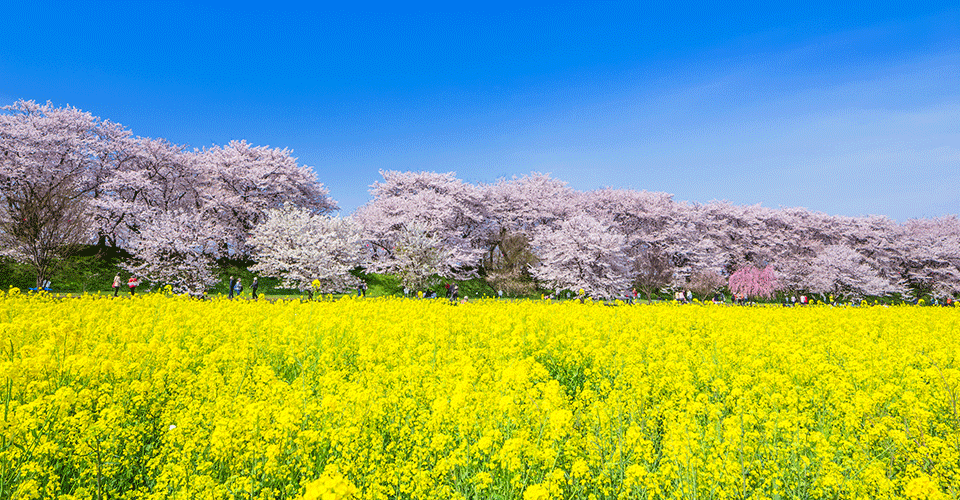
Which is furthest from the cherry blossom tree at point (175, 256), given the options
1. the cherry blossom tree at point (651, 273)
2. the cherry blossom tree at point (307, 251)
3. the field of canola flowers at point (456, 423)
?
the cherry blossom tree at point (651, 273)

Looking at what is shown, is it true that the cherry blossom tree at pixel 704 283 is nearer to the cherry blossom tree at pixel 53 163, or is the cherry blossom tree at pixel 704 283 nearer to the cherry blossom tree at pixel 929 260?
the cherry blossom tree at pixel 929 260

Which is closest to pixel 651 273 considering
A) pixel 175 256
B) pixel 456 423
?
pixel 175 256

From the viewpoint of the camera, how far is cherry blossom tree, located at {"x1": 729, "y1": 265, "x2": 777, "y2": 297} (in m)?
47.0

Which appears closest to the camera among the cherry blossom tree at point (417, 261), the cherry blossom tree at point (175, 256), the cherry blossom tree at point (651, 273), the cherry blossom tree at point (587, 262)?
the cherry blossom tree at point (175, 256)

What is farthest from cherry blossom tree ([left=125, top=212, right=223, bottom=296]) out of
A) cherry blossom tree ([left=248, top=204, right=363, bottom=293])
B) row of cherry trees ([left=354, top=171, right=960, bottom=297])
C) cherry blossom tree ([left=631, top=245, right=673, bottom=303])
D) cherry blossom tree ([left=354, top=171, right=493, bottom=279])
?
cherry blossom tree ([left=631, top=245, right=673, bottom=303])

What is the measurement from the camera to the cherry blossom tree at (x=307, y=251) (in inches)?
1196

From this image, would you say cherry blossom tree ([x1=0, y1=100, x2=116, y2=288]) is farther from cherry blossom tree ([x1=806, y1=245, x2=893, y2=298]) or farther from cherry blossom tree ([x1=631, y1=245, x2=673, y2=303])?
cherry blossom tree ([x1=806, y1=245, x2=893, y2=298])

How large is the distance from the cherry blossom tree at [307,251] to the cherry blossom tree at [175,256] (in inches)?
130

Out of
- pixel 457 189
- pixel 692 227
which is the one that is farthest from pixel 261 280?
pixel 692 227

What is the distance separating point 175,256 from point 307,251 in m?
9.84

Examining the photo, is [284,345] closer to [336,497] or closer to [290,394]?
[290,394]

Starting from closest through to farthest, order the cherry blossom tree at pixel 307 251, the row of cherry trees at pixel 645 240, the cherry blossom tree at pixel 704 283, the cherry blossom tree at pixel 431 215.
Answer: the cherry blossom tree at pixel 307 251
the row of cherry trees at pixel 645 240
the cherry blossom tree at pixel 704 283
the cherry blossom tree at pixel 431 215

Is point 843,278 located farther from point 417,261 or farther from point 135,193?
point 135,193

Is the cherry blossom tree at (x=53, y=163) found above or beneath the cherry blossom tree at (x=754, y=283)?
above
